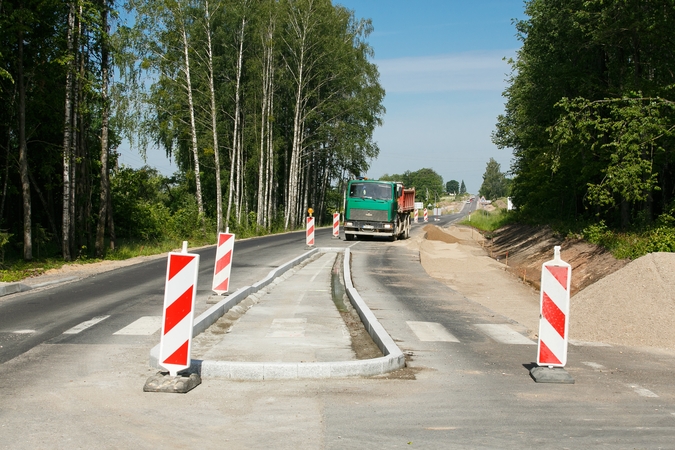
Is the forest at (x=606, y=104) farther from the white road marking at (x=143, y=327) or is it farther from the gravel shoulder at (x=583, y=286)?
the white road marking at (x=143, y=327)

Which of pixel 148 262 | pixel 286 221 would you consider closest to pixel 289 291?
pixel 148 262

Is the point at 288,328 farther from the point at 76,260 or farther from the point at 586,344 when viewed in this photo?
the point at 76,260

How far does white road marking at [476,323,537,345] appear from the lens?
33.0ft

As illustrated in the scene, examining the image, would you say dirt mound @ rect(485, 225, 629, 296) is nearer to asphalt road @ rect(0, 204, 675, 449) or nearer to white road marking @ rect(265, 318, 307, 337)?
white road marking @ rect(265, 318, 307, 337)

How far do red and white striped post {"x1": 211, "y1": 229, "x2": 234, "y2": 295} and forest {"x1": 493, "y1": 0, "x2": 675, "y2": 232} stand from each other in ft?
40.2

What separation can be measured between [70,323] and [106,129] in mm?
15063

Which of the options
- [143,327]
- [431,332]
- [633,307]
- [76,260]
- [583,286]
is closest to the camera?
[143,327]

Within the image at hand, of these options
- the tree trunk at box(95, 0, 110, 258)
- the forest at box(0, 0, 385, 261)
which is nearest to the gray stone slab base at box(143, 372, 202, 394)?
the forest at box(0, 0, 385, 261)

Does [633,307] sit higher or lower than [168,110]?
lower

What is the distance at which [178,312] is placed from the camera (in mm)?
6945

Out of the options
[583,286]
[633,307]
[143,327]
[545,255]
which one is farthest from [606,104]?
[143,327]

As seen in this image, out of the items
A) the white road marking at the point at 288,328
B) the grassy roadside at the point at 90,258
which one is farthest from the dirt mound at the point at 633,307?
the grassy roadside at the point at 90,258

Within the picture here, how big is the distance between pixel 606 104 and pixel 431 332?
15.3 m

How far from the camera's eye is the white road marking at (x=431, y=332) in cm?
1007
